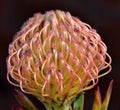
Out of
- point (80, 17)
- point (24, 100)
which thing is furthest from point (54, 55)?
point (80, 17)

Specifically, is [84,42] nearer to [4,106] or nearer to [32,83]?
[32,83]

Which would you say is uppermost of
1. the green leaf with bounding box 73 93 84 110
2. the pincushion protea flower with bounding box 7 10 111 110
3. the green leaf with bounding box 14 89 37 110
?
the pincushion protea flower with bounding box 7 10 111 110

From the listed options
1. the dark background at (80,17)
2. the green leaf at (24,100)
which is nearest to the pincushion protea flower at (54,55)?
the green leaf at (24,100)

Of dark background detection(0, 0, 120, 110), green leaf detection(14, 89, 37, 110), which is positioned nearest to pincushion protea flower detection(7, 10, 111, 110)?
green leaf detection(14, 89, 37, 110)

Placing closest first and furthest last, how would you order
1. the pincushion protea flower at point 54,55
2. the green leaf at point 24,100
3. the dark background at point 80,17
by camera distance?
the pincushion protea flower at point 54,55 → the green leaf at point 24,100 → the dark background at point 80,17

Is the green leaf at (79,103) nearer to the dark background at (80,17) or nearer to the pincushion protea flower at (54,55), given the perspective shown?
the pincushion protea flower at (54,55)

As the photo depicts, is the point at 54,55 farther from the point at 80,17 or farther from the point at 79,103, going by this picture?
the point at 80,17

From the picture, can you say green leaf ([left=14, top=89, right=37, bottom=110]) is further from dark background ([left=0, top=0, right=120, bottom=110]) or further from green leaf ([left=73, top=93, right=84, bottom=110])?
dark background ([left=0, top=0, right=120, bottom=110])
